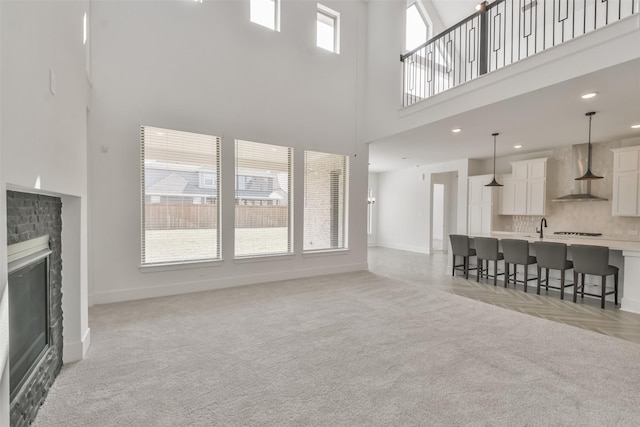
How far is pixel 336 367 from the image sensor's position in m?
2.52

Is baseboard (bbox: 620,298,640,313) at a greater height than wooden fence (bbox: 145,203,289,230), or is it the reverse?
wooden fence (bbox: 145,203,289,230)

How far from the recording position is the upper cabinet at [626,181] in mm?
5605

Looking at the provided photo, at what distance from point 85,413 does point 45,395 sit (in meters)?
0.42

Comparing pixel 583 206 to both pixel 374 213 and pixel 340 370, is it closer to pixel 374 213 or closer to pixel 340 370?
pixel 374 213

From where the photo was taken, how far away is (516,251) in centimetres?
528

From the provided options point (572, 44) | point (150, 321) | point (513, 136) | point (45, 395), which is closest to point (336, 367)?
point (45, 395)

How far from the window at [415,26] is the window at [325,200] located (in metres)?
4.84

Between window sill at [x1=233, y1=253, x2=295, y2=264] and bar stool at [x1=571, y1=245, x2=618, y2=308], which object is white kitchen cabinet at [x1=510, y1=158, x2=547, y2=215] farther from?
window sill at [x1=233, y1=253, x2=295, y2=264]

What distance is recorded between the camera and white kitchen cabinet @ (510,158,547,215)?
23.1 ft

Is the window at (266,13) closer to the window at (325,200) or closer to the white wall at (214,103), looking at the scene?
the white wall at (214,103)

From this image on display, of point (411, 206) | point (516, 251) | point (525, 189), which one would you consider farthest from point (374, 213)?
point (516, 251)

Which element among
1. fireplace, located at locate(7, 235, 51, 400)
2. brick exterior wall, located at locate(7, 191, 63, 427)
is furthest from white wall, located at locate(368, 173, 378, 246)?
fireplace, located at locate(7, 235, 51, 400)

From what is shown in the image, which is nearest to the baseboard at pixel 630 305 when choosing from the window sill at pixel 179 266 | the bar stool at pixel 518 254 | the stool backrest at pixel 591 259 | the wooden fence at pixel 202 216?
the stool backrest at pixel 591 259

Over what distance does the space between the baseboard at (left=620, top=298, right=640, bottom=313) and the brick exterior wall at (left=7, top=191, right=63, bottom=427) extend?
20.6 feet
